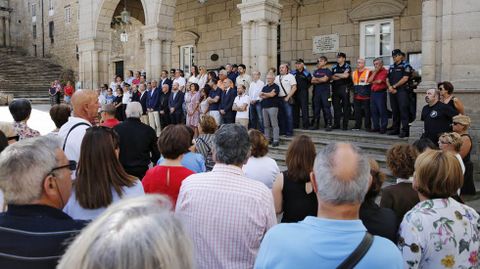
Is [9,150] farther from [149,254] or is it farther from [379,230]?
[379,230]

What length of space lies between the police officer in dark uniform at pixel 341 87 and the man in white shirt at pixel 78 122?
6285 mm

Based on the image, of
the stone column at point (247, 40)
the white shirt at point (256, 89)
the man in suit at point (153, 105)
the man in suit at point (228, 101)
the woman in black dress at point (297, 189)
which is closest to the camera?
the woman in black dress at point (297, 189)

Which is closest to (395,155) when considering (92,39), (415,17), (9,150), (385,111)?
(9,150)

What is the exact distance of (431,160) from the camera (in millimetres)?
2322

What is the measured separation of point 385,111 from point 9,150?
7710 millimetres

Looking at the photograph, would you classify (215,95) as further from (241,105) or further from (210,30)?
(210,30)

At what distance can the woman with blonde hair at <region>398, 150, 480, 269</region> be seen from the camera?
7.22 ft

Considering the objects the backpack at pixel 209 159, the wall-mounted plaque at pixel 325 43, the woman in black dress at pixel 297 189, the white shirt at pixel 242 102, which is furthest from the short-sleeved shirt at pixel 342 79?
the woman in black dress at pixel 297 189

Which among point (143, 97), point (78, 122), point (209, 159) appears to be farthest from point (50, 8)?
point (78, 122)

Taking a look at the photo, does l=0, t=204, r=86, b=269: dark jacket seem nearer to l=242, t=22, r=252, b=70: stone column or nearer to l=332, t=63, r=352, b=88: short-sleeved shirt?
l=332, t=63, r=352, b=88: short-sleeved shirt

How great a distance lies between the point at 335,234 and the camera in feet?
5.07

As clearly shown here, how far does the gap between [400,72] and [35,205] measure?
7665 millimetres

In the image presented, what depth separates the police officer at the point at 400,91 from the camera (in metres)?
7.97

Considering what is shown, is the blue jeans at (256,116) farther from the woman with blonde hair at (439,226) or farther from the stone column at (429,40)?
the woman with blonde hair at (439,226)
